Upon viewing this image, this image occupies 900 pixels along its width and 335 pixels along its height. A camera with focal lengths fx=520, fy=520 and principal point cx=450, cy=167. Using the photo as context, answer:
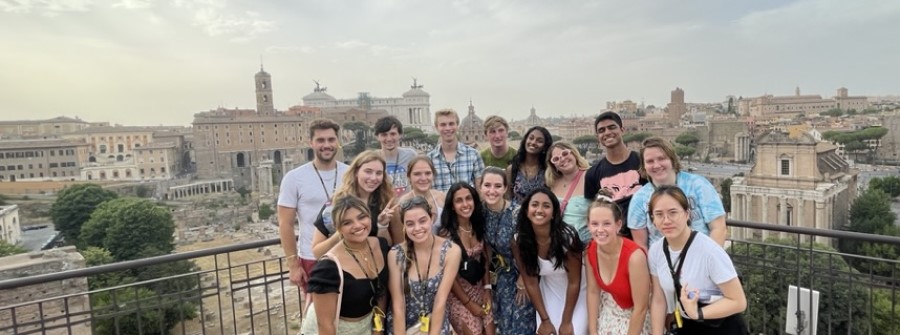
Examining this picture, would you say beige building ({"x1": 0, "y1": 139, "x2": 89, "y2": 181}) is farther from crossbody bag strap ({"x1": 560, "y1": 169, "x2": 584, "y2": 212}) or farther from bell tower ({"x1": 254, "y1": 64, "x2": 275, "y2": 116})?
crossbody bag strap ({"x1": 560, "y1": 169, "x2": 584, "y2": 212})

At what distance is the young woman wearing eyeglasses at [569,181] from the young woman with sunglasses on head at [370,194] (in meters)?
0.95

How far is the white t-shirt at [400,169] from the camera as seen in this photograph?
3.45m

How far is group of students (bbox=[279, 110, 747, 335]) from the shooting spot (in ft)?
7.20

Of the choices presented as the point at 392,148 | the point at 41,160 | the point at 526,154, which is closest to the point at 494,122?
the point at 526,154

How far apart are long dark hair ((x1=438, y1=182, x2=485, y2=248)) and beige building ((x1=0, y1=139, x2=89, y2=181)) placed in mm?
59387

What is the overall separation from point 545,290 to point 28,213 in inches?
1794

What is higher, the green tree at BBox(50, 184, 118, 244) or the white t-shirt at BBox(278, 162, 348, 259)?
→ the white t-shirt at BBox(278, 162, 348, 259)

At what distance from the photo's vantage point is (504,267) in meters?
2.73

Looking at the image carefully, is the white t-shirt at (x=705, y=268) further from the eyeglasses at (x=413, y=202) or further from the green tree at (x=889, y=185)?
the green tree at (x=889, y=185)

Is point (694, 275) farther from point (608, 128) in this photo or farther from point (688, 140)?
point (688, 140)

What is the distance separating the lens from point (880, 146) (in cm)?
4378

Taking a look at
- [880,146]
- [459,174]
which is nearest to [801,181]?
[459,174]

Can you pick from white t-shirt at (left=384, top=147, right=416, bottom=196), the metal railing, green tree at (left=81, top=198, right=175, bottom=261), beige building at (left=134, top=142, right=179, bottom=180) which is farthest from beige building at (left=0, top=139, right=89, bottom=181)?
white t-shirt at (left=384, top=147, right=416, bottom=196)

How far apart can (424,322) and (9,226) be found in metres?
35.3
